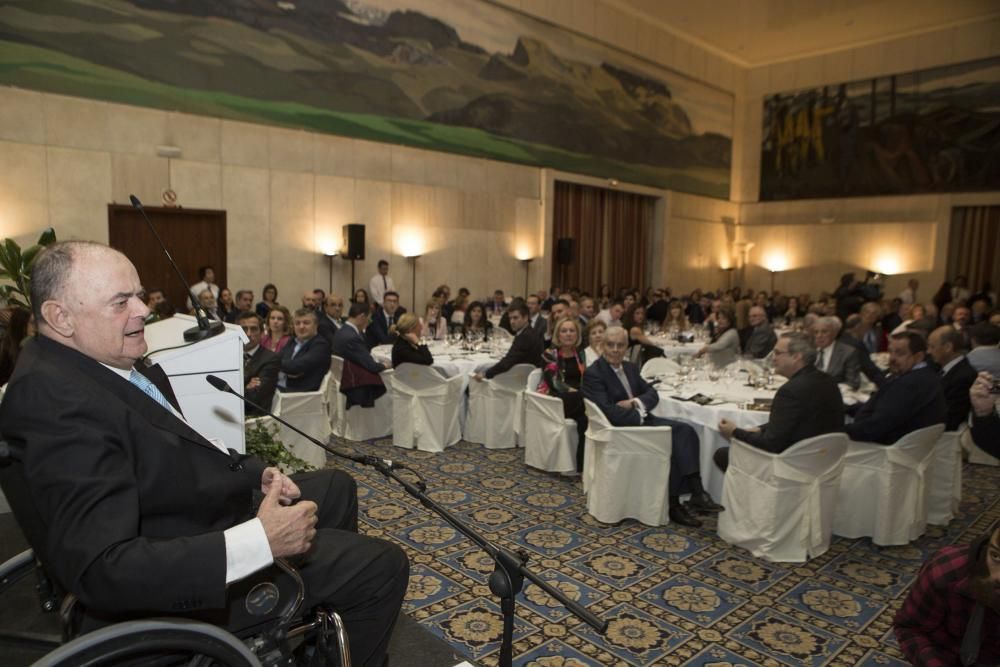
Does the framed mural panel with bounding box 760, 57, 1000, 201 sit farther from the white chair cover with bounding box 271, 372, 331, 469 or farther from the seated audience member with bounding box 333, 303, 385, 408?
the white chair cover with bounding box 271, 372, 331, 469

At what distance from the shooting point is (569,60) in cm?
1549

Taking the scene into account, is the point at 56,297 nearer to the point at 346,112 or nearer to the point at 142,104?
the point at 142,104

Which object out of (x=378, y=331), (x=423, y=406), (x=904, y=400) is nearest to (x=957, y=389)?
(x=904, y=400)

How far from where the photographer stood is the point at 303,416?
540 cm

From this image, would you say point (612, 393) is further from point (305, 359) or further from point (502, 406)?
point (305, 359)

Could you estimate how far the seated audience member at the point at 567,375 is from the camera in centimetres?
536

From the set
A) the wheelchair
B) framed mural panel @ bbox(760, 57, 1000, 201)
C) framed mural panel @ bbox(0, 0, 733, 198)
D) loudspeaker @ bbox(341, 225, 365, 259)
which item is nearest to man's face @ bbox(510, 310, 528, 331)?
loudspeaker @ bbox(341, 225, 365, 259)

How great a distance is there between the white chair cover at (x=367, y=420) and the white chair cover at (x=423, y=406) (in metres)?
0.35

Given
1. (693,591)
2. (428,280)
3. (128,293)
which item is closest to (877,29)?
Result: (428,280)

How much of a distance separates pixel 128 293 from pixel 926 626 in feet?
8.08

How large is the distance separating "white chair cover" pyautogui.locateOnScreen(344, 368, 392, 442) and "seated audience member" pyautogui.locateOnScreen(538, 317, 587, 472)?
1854mm

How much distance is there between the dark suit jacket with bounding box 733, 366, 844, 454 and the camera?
3.79 metres

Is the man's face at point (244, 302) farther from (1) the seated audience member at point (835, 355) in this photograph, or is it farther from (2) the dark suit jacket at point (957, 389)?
(2) the dark suit jacket at point (957, 389)

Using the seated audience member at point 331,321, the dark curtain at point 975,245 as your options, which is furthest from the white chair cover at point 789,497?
the dark curtain at point 975,245
